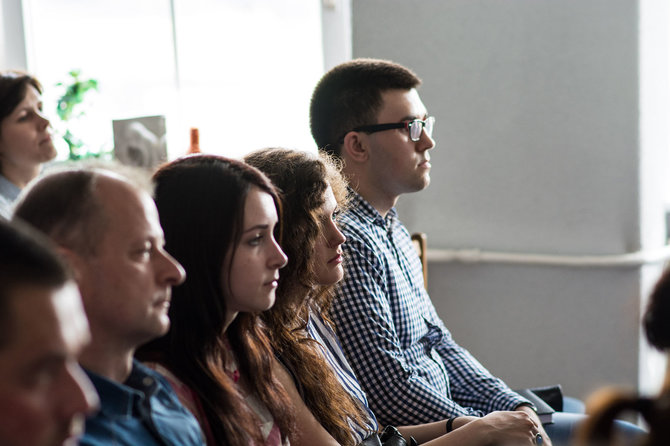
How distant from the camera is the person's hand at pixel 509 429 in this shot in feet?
Result: 5.28

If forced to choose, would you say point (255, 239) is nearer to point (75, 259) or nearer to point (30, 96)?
point (75, 259)

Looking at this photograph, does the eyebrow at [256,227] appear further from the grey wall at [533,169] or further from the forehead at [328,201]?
the grey wall at [533,169]

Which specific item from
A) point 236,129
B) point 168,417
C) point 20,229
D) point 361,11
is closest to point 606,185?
point 361,11

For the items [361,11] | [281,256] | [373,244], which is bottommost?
[373,244]

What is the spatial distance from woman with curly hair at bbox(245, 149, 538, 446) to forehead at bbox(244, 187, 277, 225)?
206mm

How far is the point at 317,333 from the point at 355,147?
2.12 feet

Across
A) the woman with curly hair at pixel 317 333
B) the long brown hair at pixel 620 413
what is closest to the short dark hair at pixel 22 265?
the long brown hair at pixel 620 413

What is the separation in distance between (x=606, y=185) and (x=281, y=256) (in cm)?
179

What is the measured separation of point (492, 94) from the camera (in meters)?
2.83

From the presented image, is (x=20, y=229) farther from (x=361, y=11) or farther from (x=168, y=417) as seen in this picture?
(x=361, y=11)

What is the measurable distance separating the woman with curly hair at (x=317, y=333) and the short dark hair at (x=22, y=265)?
804mm

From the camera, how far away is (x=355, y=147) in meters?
2.07

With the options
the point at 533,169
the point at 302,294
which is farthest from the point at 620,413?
the point at 533,169

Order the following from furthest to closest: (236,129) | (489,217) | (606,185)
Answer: (236,129) < (489,217) < (606,185)
